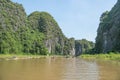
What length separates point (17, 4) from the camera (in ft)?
499

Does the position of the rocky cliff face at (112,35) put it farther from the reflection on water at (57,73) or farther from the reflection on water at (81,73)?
the reflection on water at (57,73)

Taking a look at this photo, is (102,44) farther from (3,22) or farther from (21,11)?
(21,11)

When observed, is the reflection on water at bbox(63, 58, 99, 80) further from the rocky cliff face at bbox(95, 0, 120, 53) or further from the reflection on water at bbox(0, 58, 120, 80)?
the rocky cliff face at bbox(95, 0, 120, 53)

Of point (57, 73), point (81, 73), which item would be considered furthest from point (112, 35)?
point (57, 73)

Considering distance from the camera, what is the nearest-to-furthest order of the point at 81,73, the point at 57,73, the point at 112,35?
the point at 57,73, the point at 81,73, the point at 112,35

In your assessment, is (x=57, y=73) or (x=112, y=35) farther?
(x=112, y=35)

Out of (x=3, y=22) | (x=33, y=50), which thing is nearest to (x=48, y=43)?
(x=33, y=50)

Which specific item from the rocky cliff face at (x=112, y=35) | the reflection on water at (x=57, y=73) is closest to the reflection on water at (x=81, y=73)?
the reflection on water at (x=57, y=73)

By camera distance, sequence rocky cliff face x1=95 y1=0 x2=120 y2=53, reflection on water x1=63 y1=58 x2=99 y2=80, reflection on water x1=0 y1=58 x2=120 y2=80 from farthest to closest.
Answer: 1. rocky cliff face x1=95 y1=0 x2=120 y2=53
2. reflection on water x1=63 y1=58 x2=99 y2=80
3. reflection on water x1=0 y1=58 x2=120 y2=80

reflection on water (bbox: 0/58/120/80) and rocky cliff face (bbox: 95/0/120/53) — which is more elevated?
rocky cliff face (bbox: 95/0/120/53)

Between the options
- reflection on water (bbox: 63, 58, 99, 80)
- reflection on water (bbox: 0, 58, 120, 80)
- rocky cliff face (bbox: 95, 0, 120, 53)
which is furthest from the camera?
rocky cliff face (bbox: 95, 0, 120, 53)

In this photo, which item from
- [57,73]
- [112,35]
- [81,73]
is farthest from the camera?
[112,35]

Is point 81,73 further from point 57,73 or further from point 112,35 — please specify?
point 112,35

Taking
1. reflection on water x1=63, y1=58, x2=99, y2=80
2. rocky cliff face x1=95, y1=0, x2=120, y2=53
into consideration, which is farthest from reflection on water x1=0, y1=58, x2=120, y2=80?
rocky cliff face x1=95, y1=0, x2=120, y2=53
